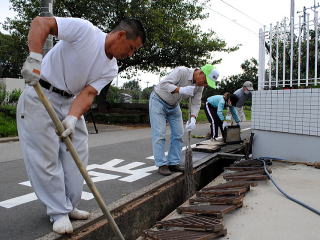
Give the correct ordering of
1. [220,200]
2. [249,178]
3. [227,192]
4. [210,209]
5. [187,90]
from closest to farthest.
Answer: [210,209] → [220,200] → [227,192] → [249,178] → [187,90]

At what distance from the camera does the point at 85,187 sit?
4492 millimetres

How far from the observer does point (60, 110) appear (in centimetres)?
296

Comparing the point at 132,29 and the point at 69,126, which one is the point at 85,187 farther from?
the point at 132,29

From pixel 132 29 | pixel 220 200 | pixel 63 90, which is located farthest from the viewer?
pixel 220 200

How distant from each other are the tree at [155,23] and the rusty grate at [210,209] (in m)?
11.5

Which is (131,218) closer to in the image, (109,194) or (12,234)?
(109,194)

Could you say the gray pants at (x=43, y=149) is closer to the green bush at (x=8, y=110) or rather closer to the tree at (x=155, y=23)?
the green bush at (x=8, y=110)

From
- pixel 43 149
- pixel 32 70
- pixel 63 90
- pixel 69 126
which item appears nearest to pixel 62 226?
pixel 43 149

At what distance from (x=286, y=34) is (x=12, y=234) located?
5434mm

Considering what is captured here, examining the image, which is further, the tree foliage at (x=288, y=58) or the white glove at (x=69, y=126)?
the tree foliage at (x=288, y=58)

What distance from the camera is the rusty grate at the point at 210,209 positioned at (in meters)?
3.18

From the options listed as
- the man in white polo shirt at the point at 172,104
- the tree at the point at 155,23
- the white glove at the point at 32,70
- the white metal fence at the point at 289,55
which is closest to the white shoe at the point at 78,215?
the white glove at the point at 32,70

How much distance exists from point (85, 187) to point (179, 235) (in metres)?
2.03

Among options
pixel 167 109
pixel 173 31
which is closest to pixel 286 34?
pixel 167 109
